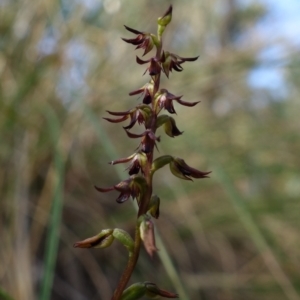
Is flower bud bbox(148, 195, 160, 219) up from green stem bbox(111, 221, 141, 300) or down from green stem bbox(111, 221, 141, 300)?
up

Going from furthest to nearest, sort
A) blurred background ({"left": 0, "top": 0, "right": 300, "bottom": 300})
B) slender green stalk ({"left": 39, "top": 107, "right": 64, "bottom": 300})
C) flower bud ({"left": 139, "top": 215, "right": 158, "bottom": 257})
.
A: blurred background ({"left": 0, "top": 0, "right": 300, "bottom": 300}) < slender green stalk ({"left": 39, "top": 107, "right": 64, "bottom": 300}) < flower bud ({"left": 139, "top": 215, "right": 158, "bottom": 257})

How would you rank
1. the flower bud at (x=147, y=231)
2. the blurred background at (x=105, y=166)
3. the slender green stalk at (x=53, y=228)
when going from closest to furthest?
the flower bud at (x=147, y=231)
the slender green stalk at (x=53, y=228)
the blurred background at (x=105, y=166)

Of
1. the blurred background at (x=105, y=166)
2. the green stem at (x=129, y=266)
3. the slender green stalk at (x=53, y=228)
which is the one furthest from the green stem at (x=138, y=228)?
the blurred background at (x=105, y=166)

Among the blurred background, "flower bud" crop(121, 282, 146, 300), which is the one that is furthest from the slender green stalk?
"flower bud" crop(121, 282, 146, 300)

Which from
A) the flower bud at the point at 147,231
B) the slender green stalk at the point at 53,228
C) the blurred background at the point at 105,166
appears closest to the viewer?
the flower bud at the point at 147,231

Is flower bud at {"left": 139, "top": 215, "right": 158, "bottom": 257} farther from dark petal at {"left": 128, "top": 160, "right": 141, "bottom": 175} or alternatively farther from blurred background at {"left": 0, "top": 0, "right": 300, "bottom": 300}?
blurred background at {"left": 0, "top": 0, "right": 300, "bottom": 300}

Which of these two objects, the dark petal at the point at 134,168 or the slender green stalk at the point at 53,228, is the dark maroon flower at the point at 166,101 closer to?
the dark petal at the point at 134,168

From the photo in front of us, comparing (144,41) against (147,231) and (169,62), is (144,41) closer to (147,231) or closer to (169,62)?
(169,62)

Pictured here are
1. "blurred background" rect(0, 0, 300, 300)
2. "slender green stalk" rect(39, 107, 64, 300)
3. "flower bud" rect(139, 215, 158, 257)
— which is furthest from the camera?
"blurred background" rect(0, 0, 300, 300)

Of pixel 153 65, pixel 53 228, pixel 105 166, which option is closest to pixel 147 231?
pixel 153 65

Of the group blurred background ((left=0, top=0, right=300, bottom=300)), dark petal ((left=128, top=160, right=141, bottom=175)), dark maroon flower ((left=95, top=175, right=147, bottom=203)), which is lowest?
dark maroon flower ((left=95, top=175, right=147, bottom=203))
